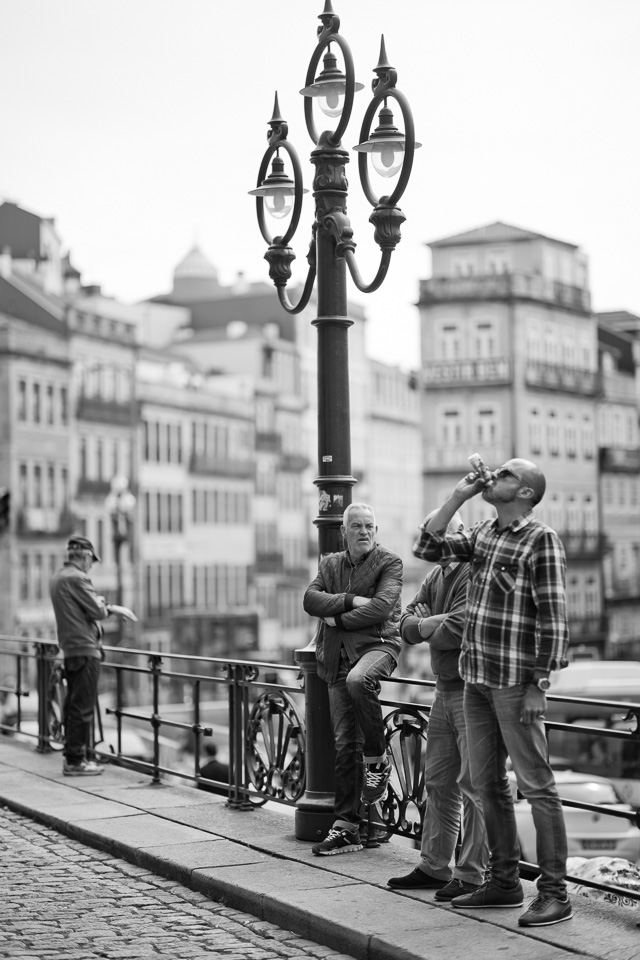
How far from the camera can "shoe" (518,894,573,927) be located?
7.30 meters

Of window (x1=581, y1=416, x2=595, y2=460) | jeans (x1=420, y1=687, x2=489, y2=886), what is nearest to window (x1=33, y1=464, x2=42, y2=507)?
window (x1=581, y1=416, x2=595, y2=460)

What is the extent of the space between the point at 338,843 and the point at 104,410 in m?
66.9

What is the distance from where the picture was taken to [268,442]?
299ft

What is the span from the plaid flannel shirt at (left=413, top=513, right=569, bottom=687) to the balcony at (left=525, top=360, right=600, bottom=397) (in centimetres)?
7687

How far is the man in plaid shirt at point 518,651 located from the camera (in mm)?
7148

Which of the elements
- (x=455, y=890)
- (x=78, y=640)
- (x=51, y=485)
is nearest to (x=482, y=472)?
(x=455, y=890)

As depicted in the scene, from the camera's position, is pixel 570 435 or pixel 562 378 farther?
pixel 570 435

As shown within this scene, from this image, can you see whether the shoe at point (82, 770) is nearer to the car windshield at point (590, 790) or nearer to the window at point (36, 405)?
the car windshield at point (590, 790)

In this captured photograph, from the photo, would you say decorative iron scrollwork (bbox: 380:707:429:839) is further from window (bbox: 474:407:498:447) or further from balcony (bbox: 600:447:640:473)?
balcony (bbox: 600:447:640:473)

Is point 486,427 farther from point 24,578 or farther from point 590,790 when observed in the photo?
point 590,790

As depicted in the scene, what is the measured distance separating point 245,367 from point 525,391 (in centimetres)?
1688

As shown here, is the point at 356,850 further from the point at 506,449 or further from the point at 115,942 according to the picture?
the point at 506,449

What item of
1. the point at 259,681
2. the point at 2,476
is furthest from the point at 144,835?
the point at 2,476

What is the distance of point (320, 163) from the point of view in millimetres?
10180
